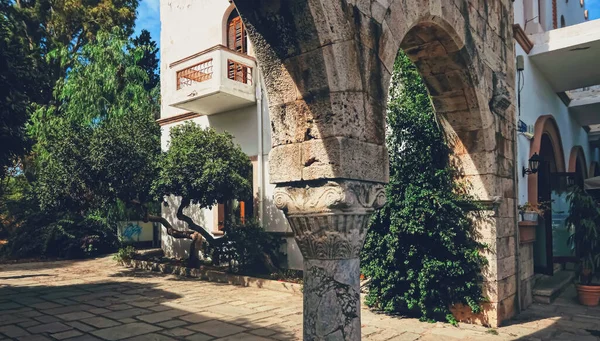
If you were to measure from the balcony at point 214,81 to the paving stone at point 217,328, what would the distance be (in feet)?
16.6

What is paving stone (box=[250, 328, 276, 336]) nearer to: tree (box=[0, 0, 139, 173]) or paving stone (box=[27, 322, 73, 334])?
paving stone (box=[27, 322, 73, 334])

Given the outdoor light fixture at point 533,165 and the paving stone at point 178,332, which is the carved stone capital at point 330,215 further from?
the outdoor light fixture at point 533,165

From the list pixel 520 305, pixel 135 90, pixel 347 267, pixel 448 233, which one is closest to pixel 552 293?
pixel 520 305

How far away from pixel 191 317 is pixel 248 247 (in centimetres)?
296

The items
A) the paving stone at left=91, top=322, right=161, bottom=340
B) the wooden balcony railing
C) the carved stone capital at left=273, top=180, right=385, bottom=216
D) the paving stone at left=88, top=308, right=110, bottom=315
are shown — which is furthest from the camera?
the wooden balcony railing

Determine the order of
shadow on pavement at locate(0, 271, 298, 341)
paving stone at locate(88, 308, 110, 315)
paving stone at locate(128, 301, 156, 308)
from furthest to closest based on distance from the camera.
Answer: paving stone at locate(128, 301, 156, 308), paving stone at locate(88, 308, 110, 315), shadow on pavement at locate(0, 271, 298, 341)

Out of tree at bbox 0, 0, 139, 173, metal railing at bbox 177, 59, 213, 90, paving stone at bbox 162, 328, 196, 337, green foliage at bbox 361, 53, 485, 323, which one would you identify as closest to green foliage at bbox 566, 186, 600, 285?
green foliage at bbox 361, 53, 485, 323

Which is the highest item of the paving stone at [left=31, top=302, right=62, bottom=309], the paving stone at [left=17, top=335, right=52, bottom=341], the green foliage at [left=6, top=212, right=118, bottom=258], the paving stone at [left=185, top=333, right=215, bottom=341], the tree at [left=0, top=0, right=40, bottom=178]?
the tree at [left=0, top=0, right=40, bottom=178]

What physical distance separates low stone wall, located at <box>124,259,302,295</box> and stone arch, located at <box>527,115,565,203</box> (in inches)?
162

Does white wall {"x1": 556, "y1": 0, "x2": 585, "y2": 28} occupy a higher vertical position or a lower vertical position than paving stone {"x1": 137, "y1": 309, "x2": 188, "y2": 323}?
higher

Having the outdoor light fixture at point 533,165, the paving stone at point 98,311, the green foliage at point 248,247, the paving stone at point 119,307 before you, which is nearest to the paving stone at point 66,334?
the paving stone at point 98,311

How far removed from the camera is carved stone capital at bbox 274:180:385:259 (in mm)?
2812

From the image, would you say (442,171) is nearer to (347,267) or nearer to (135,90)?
(347,267)

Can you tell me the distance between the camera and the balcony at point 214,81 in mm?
9180
